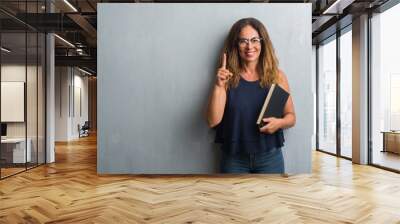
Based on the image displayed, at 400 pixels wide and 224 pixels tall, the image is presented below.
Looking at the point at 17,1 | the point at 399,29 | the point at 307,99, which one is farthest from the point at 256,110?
the point at 17,1

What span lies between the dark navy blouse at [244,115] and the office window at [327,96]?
5.32 meters

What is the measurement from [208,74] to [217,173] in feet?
5.29

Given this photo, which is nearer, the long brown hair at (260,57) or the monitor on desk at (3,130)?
the long brown hair at (260,57)

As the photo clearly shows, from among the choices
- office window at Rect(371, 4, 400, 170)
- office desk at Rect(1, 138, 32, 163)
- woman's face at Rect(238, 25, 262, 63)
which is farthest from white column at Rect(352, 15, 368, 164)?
office desk at Rect(1, 138, 32, 163)

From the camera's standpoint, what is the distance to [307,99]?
6.67m

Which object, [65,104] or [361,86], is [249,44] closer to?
[361,86]

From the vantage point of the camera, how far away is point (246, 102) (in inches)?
246

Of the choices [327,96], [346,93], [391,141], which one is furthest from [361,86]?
[327,96]

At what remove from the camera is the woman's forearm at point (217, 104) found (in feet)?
20.3

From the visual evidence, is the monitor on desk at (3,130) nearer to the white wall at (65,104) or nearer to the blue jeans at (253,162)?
the blue jeans at (253,162)

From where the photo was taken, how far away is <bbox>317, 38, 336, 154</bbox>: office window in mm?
10969

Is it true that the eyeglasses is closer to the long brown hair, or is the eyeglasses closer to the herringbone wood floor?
the long brown hair

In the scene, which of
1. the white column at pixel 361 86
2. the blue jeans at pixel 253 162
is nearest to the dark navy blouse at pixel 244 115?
the blue jeans at pixel 253 162

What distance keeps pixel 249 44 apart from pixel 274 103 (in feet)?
3.24
